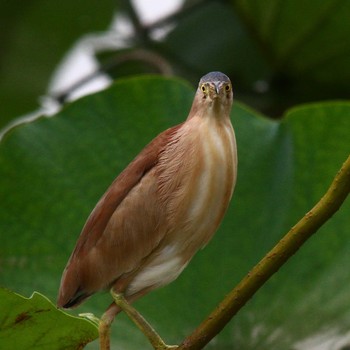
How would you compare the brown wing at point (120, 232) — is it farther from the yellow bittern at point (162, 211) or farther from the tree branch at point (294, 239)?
the tree branch at point (294, 239)

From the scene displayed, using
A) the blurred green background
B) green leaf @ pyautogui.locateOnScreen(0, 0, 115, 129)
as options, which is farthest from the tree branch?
green leaf @ pyautogui.locateOnScreen(0, 0, 115, 129)

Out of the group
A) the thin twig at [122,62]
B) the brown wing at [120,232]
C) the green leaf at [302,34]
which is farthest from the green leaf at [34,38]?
the brown wing at [120,232]

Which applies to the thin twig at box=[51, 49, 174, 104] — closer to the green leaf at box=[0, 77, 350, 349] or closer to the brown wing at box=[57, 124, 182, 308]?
the green leaf at box=[0, 77, 350, 349]

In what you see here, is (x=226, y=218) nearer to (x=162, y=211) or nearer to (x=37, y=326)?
(x=162, y=211)

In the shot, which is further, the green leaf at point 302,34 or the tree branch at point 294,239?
the green leaf at point 302,34


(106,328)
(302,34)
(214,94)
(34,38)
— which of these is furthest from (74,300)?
(34,38)

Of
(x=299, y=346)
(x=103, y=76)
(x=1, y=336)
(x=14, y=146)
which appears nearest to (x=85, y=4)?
(x=103, y=76)

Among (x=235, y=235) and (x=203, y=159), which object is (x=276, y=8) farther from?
(x=203, y=159)
